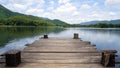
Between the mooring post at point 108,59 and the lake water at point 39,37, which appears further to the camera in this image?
the lake water at point 39,37

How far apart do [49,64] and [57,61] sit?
549 mm

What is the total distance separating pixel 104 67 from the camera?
7.21 m

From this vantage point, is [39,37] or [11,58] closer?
[11,58]

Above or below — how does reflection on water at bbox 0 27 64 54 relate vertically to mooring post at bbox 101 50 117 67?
below

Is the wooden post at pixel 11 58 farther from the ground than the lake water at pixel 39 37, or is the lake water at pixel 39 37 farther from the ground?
the wooden post at pixel 11 58

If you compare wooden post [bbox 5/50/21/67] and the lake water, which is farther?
the lake water

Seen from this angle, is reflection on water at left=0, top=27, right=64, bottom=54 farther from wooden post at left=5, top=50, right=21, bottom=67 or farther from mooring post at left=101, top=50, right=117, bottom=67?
mooring post at left=101, top=50, right=117, bottom=67

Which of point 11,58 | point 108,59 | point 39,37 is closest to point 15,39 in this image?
point 39,37

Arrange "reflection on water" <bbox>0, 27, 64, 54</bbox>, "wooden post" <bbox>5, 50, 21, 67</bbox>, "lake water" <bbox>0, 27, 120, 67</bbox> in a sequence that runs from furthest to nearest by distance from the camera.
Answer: "lake water" <bbox>0, 27, 120, 67</bbox>, "reflection on water" <bbox>0, 27, 64, 54</bbox>, "wooden post" <bbox>5, 50, 21, 67</bbox>

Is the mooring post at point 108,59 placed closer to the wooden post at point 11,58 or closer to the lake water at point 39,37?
the wooden post at point 11,58

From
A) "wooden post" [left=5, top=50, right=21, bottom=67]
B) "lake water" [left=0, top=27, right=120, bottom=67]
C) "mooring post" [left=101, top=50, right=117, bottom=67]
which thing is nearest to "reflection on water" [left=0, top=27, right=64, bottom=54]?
"lake water" [left=0, top=27, right=120, bottom=67]

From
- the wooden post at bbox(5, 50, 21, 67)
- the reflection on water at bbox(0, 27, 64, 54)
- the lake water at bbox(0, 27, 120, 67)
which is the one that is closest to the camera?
the wooden post at bbox(5, 50, 21, 67)

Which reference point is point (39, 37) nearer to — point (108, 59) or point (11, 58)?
point (11, 58)

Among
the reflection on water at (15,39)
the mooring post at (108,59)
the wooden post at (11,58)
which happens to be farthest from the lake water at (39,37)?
the wooden post at (11,58)
